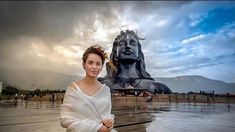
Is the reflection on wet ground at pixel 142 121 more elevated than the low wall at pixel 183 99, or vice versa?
the reflection on wet ground at pixel 142 121

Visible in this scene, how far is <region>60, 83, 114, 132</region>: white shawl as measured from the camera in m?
2.15

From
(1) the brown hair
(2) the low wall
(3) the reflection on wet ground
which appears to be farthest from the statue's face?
(1) the brown hair

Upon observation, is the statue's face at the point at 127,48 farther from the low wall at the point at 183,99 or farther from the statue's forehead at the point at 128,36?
the low wall at the point at 183,99

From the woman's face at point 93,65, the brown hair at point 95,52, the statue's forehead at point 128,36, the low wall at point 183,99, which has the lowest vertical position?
the low wall at point 183,99

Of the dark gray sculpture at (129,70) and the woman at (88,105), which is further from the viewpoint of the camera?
the dark gray sculpture at (129,70)

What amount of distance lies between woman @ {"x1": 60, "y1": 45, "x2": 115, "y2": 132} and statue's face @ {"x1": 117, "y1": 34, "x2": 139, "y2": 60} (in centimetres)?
4694

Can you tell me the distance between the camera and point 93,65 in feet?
7.80

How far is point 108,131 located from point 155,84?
47.7 m

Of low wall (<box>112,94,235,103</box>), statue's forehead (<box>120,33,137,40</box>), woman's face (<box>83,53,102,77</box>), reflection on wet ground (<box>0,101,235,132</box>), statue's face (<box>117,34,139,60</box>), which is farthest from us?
statue's forehead (<box>120,33,137,40</box>)

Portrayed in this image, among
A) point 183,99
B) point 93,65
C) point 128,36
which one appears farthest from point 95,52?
point 128,36

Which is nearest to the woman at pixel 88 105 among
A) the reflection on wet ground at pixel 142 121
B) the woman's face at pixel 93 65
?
the woman's face at pixel 93 65

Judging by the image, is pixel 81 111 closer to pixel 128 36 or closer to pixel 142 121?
pixel 142 121

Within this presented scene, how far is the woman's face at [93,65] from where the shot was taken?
236 cm

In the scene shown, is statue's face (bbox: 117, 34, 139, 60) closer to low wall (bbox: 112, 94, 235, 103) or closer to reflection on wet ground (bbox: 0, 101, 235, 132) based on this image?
low wall (bbox: 112, 94, 235, 103)
